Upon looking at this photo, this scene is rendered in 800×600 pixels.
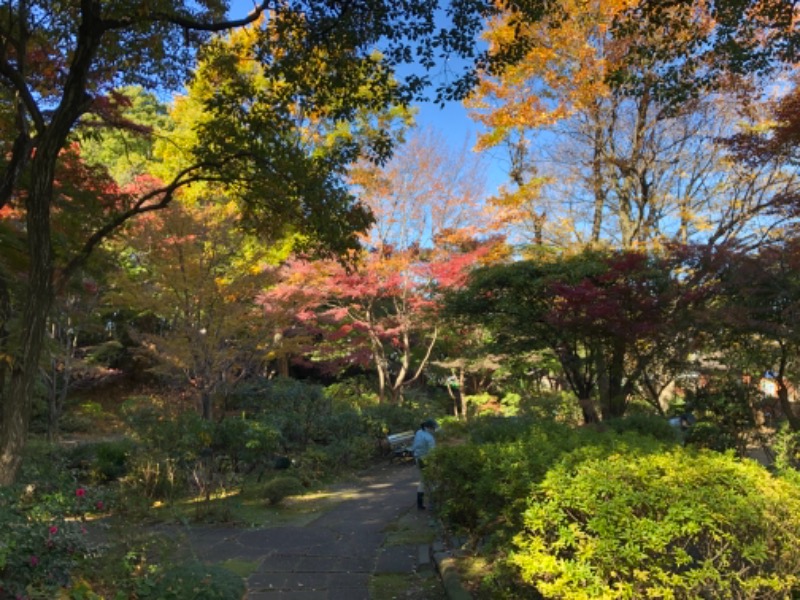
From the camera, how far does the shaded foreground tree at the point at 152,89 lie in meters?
5.20

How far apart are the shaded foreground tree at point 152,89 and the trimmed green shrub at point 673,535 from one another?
440cm

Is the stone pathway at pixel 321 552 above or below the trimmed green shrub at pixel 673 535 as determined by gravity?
below

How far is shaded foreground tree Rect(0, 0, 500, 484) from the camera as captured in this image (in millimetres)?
5199

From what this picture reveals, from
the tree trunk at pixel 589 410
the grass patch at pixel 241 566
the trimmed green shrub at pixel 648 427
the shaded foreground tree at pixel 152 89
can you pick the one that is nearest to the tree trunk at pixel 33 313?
the shaded foreground tree at pixel 152 89

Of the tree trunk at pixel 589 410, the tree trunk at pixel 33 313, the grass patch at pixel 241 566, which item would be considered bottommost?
the grass patch at pixel 241 566

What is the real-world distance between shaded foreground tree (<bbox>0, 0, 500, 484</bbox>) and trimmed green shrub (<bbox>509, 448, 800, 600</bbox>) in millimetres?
4395

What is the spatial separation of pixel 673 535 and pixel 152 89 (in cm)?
752

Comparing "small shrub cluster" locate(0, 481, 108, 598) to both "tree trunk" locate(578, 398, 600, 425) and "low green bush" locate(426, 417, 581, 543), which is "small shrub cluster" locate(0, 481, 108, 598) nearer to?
"low green bush" locate(426, 417, 581, 543)

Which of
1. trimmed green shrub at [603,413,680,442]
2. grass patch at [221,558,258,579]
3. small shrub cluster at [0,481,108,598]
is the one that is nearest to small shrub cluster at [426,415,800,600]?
small shrub cluster at [0,481,108,598]

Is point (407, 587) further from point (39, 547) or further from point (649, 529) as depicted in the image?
point (39, 547)

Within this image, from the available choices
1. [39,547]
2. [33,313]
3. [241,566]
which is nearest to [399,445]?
[241,566]

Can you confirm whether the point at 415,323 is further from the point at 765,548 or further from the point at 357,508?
the point at 765,548

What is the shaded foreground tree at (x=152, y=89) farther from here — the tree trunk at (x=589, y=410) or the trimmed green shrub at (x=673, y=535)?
the tree trunk at (x=589, y=410)

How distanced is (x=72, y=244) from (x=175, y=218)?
8.95 ft
